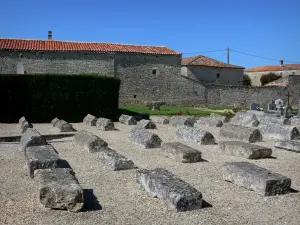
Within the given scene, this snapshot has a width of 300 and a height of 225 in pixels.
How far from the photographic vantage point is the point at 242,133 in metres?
12.3

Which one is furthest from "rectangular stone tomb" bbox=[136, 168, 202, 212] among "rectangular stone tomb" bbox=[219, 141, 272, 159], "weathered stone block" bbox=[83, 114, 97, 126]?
"weathered stone block" bbox=[83, 114, 97, 126]

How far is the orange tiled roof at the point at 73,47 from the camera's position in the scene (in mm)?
28312

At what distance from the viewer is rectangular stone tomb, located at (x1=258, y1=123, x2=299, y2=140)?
13.0 m

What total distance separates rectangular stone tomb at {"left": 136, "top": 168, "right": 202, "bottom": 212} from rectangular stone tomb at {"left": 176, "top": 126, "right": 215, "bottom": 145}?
546 centimetres

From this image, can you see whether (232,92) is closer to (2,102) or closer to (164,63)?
(164,63)

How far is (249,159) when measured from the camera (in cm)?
941

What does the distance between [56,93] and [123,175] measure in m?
13.0

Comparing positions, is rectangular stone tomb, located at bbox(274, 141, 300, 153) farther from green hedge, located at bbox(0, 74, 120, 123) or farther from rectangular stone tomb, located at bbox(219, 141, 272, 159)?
green hedge, located at bbox(0, 74, 120, 123)

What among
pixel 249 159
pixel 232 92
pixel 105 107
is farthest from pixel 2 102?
pixel 232 92

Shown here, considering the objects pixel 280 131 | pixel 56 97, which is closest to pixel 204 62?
pixel 56 97

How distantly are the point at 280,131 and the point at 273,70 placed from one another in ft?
151

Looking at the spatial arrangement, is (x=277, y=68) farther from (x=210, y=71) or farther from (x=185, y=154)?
(x=185, y=154)

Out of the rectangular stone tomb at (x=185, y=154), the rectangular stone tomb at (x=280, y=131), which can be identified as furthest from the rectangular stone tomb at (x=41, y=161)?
the rectangular stone tomb at (x=280, y=131)

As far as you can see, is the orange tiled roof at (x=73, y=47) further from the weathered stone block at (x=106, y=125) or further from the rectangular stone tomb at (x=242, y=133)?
the rectangular stone tomb at (x=242, y=133)
